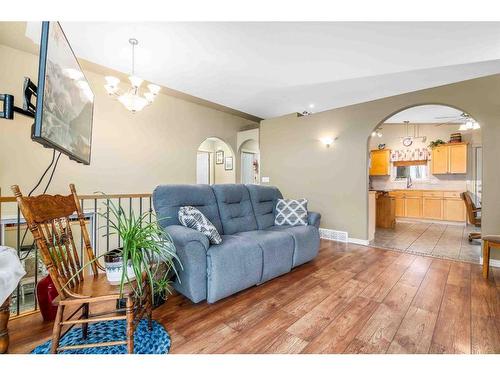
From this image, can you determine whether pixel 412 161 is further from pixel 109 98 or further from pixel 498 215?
pixel 109 98

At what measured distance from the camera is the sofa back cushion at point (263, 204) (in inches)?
122

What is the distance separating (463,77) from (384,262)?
113 inches

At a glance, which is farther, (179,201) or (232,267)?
(179,201)

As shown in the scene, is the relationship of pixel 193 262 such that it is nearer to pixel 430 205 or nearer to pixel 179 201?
pixel 179 201

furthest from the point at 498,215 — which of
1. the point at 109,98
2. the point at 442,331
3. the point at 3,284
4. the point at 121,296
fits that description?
the point at 109,98

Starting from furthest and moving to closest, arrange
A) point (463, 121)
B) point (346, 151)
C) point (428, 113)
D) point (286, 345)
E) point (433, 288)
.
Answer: point (463, 121)
point (428, 113)
point (346, 151)
point (433, 288)
point (286, 345)

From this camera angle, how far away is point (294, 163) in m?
4.98

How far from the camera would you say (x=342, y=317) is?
1.80m

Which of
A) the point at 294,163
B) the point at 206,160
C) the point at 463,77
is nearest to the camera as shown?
the point at 463,77

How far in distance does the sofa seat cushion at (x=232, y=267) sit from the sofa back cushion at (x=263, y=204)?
31.5 inches

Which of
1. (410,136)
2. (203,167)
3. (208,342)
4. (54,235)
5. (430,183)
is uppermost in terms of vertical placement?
(410,136)

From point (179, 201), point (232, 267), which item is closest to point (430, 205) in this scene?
point (232, 267)

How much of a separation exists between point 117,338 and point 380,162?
7.36m

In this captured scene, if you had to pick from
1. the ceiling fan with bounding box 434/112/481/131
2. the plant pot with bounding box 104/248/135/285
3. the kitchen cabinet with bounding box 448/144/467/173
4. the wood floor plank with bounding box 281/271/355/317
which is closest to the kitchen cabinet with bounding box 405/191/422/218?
the kitchen cabinet with bounding box 448/144/467/173
